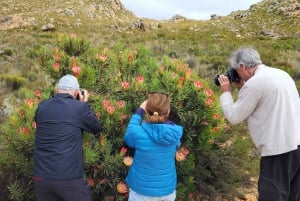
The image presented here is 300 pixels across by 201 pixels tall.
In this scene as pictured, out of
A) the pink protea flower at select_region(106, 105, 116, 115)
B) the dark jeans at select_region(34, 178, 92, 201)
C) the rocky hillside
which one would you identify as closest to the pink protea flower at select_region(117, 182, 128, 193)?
the dark jeans at select_region(34, 178, 92, 201)

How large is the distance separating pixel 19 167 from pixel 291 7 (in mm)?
31359

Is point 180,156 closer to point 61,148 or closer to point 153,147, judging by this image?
point 153,147

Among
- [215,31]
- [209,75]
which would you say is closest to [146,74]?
[209,75]

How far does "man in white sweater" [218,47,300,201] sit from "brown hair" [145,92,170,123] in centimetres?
64

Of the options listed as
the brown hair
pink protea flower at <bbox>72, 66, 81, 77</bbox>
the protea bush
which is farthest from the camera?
pink protea flower at <bbox>72, 66, 81, 77</bbox>

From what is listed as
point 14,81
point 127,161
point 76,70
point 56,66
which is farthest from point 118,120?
point 14,81

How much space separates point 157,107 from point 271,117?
3.15ft

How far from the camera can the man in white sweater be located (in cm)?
380

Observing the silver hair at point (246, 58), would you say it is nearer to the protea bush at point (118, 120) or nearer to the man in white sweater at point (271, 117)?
the man in white sweater at point (271, 117)

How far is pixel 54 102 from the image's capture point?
Result: 3787 millimetres

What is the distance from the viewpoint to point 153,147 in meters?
3.72

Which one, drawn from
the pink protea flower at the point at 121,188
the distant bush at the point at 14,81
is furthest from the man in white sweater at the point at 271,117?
the distant bush at the point at 14,81

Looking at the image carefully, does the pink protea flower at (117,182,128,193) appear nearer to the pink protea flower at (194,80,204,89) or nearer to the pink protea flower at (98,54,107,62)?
the pink protea flower at (194,80,204,89)

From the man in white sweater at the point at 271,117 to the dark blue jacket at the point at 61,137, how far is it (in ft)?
4.18
